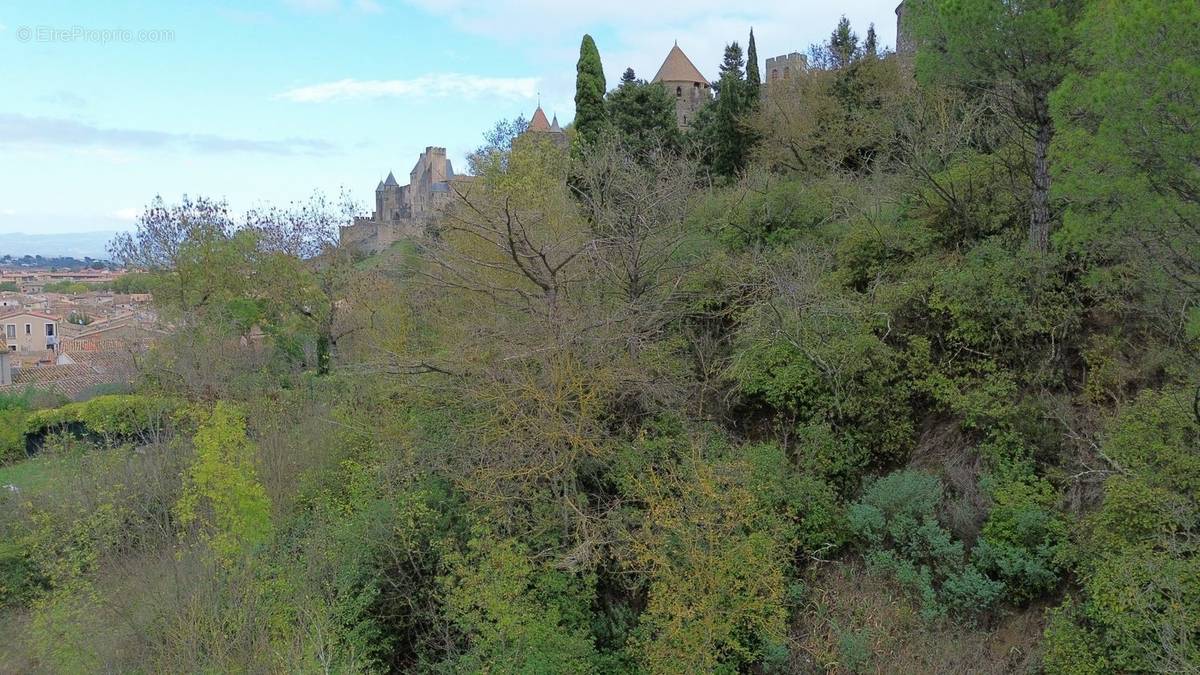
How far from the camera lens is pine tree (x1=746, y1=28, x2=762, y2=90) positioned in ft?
74.1

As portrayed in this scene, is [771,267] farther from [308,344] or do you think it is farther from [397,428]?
[308,344]

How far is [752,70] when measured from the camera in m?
23.6

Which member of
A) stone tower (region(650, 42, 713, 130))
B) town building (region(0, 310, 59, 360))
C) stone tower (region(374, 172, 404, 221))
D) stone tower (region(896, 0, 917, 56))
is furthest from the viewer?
stone tower (region(374, 172, 404, 221))

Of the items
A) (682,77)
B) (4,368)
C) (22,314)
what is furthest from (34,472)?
(22,314)

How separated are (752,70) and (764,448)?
16722 mm

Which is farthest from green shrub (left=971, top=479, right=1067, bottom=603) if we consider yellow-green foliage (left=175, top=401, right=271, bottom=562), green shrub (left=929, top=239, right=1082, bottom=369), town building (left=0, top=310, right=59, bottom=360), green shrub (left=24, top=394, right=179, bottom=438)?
town building (left=0, top=310, right=59, bottom=360)

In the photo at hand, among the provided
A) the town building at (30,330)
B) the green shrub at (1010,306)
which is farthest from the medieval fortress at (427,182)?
the town building at (30,330)

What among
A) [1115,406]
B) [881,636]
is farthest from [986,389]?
[881,636]

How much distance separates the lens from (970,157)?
13031mm

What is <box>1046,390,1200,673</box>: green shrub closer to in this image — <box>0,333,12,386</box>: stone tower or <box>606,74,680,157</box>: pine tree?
<box>606,74,680,157</box>: pine tree

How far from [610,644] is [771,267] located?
701cm

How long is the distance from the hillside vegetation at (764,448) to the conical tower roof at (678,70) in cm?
2757

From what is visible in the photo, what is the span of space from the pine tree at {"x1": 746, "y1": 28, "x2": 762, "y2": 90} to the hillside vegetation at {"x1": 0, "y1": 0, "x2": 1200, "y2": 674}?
7.74 meters

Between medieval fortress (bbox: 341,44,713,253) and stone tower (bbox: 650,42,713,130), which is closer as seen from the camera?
medieval fortress (bbox: 341,44,713,253)
